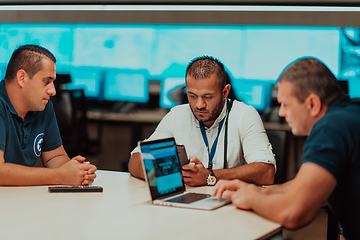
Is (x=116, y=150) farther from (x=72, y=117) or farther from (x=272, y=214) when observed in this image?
(x=272, y=214)

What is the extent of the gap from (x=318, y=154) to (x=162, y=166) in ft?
2.16

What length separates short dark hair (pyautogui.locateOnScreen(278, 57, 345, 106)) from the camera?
54.4 inches

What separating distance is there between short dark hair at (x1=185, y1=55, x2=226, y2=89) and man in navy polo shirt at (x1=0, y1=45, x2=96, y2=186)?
72 cm

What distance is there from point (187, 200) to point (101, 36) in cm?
321

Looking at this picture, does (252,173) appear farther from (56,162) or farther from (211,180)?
(56,162)

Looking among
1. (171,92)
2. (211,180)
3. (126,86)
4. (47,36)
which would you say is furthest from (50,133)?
(47,36)

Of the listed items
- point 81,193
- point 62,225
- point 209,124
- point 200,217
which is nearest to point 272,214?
point 200,217

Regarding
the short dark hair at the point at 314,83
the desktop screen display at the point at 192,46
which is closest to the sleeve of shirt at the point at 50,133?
the short dark hair at the point at 314,83

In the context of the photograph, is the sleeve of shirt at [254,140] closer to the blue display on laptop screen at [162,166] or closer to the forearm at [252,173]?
the forearm at [252,173]

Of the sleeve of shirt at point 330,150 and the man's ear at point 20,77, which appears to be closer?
the sleeve of shirt at point 330,150

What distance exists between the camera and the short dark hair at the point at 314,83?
4.54ft

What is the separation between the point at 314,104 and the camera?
1399 millimetres

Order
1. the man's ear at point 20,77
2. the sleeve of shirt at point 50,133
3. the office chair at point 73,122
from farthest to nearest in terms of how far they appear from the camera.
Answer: the office chair at point 73,122
the sleeve of shirt at point 50,133
the man's ear at point 20,77

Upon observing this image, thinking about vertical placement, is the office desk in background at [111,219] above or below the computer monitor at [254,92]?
below
